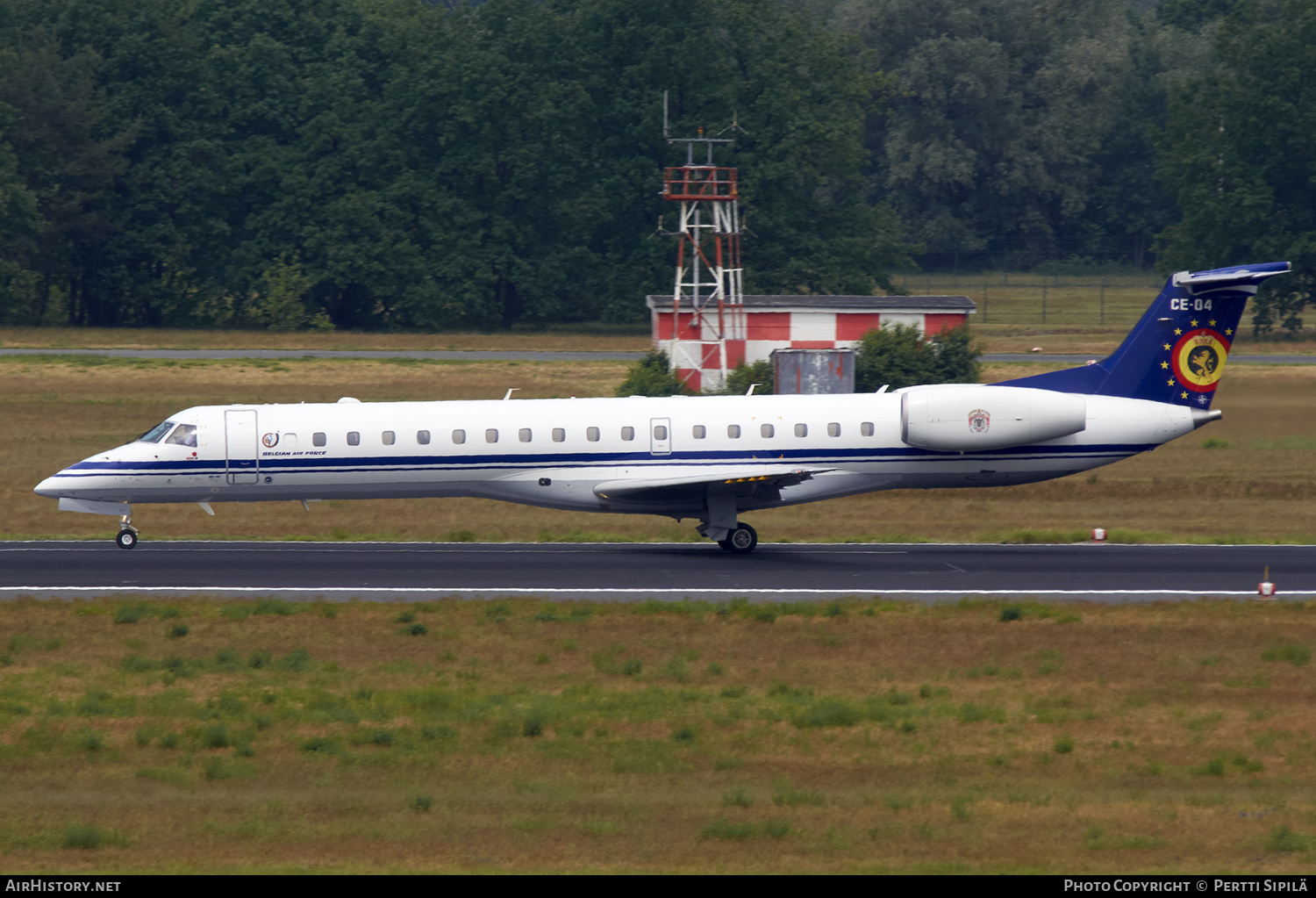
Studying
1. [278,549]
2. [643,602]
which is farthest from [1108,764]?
[278,549]

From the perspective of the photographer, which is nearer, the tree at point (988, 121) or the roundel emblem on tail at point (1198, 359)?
the roundel emblem on tail at point (1198, 359)

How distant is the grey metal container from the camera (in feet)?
147

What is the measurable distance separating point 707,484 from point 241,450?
8.88 meters

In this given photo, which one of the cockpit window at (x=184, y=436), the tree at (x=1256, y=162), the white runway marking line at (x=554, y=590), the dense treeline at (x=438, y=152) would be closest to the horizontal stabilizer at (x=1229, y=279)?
the white runway marking line at (x=554, y=590)

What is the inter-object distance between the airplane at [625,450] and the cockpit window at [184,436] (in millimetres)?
32

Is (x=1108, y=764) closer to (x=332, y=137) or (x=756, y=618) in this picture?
(x=756, y=618)

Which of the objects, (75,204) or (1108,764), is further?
(75,204)

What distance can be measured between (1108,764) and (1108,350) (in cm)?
5930

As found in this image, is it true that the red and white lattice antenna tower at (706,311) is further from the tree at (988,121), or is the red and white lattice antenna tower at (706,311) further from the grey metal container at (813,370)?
the tree at (988,121)

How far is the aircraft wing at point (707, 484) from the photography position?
28.1 meters

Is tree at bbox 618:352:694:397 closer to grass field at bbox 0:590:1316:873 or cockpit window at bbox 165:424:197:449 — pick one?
cockpit window at bbox 165:424:197:449

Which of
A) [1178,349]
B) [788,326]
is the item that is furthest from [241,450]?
[788,326]

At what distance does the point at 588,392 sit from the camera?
5562 cm
